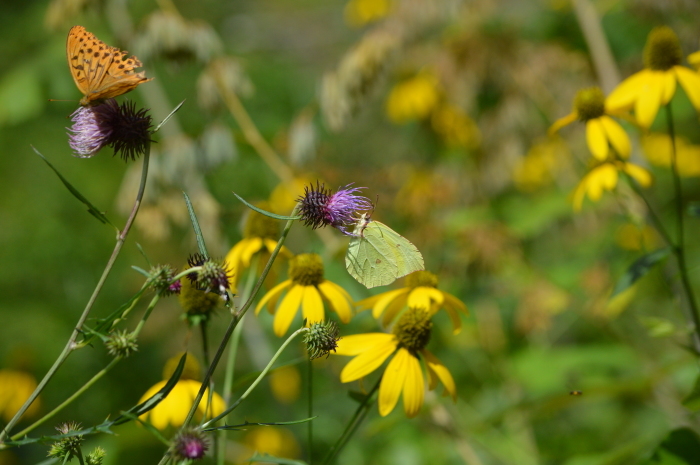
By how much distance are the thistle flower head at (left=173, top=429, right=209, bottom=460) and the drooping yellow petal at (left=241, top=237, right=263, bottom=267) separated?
0.63 m

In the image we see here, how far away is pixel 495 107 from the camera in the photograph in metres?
3.25

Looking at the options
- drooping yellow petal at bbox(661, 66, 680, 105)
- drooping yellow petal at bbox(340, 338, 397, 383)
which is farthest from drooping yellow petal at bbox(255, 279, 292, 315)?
drooping yellow petal at bbox(661, 66, 680, 105)

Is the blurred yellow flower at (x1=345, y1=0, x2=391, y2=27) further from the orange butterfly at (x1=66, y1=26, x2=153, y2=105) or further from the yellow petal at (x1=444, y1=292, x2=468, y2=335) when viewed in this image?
the orange butterfly at (x1=66, y1=26, x2=153, y2=105)

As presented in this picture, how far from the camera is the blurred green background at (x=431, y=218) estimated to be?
90.6 inches

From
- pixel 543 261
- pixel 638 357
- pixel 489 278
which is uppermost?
pixel 489 278

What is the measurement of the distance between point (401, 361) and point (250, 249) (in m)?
0.47

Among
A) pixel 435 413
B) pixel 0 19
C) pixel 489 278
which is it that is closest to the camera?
pixel 435 413

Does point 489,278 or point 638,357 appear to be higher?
point 489,278

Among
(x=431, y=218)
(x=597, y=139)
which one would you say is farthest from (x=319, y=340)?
(x=431, y=218)

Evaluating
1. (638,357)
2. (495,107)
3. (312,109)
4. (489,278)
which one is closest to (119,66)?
(312,109)

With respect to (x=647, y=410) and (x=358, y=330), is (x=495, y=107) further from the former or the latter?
(x=647, y=410)

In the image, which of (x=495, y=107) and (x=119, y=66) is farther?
(x=495, y=107)

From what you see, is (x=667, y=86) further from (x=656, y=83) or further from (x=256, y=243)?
(x=256, y=243)

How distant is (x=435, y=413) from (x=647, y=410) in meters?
2.08
